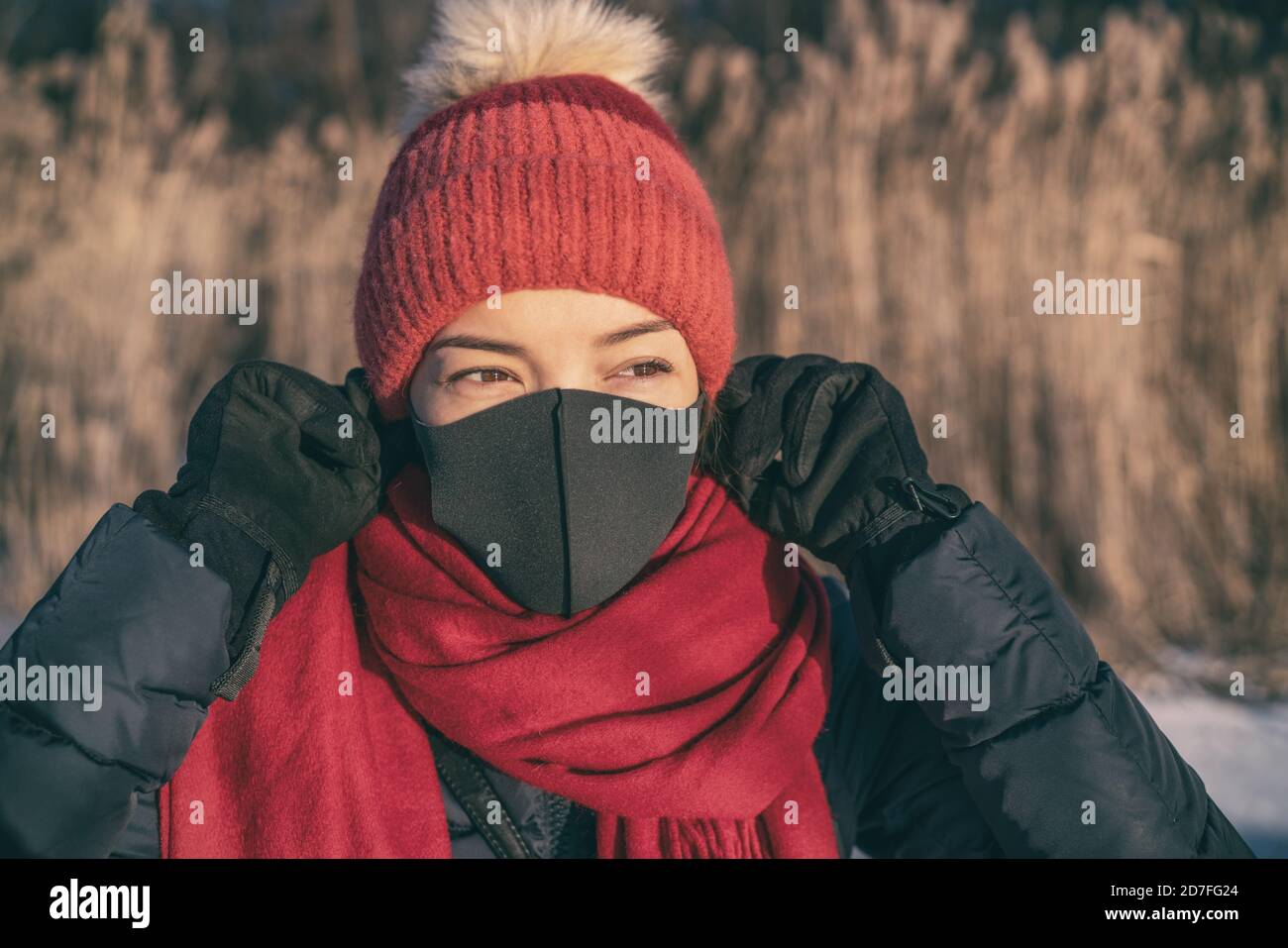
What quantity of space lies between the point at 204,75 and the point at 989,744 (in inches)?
221

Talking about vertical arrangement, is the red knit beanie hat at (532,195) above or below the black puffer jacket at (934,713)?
above

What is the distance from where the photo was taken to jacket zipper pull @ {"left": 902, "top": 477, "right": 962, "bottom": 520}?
5.16 ft

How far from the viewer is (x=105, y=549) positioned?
146 cm

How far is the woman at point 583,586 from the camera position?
150cm

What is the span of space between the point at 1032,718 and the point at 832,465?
1.52 ft

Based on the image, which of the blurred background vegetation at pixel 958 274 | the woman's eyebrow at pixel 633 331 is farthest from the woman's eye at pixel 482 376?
the blurred background vegetation at pixel 958 274

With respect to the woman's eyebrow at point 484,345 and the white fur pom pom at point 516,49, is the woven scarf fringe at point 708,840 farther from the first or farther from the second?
the white fur pom pom at point 516,49

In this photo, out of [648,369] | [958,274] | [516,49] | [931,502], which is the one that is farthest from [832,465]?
[958,274]

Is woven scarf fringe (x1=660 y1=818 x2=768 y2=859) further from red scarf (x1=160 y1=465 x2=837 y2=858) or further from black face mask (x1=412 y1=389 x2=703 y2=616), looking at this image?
black face mask (x1=412 y1=389 x2=703 y2=616)

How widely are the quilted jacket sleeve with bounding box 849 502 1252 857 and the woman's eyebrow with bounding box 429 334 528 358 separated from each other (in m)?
0.64

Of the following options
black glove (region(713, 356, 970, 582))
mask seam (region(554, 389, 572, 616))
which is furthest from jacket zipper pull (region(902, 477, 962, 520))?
mask seam (region(554, 389, 572, 616))

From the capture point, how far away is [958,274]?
4.14 m

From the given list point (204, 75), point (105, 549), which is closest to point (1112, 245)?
point (105, 549)

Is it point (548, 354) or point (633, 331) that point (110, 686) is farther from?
point (633, 331)
